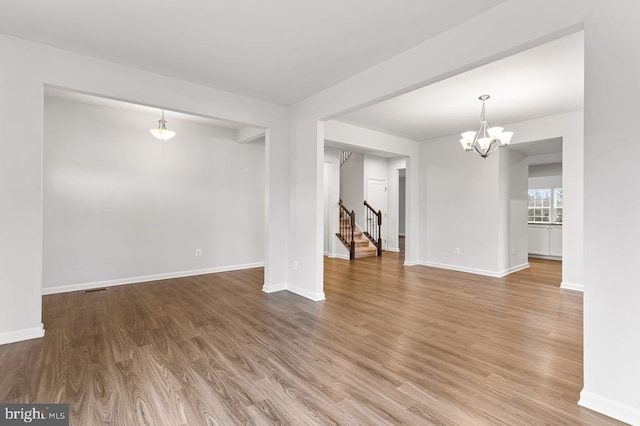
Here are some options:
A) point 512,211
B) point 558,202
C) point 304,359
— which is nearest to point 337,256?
point 512,211

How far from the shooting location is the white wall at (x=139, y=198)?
444 centimetres

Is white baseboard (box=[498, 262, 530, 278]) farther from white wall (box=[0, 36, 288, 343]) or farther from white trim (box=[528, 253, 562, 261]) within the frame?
white wall (box=[0, 36, 288, 343])

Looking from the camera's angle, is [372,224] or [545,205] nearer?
[545,205]

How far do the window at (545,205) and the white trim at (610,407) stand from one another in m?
7.65

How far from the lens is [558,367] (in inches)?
92.4

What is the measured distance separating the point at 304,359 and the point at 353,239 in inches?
Result: 211

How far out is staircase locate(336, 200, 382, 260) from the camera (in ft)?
25.2

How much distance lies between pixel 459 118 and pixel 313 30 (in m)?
3.40

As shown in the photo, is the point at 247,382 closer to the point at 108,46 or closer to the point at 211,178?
the point at 108,46

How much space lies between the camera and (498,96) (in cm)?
406

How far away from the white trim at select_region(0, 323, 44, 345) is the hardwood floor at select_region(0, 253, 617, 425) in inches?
3.9

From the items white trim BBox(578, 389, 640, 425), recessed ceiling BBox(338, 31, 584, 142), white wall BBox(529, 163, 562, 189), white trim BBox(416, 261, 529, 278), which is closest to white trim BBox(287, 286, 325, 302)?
white trim BBox(578, 389, 640, 425)

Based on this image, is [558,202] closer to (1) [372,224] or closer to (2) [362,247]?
(1) [372,224]

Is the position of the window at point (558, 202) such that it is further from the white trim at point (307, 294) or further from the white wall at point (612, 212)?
the white wall at point (612, 212)
